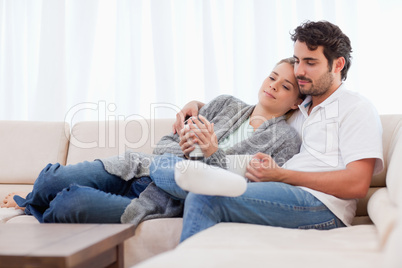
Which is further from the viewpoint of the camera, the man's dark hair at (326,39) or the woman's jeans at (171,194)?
the man's dark hair at (326,39)

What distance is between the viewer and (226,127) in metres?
1.99

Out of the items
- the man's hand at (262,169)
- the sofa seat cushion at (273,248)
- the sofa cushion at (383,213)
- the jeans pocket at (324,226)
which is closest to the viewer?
the sofa seat cushion at (273,248)

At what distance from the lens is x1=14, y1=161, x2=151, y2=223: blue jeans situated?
1.52 metres

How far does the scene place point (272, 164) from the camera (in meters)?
1.57

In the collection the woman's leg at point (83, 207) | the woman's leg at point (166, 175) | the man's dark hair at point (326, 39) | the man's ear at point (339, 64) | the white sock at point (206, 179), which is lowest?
the woman's leg at point (83, 207)

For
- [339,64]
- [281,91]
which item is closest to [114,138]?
[281,91]

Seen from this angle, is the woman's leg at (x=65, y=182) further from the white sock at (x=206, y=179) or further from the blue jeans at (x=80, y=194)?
the white sock at (x=206, y=179)

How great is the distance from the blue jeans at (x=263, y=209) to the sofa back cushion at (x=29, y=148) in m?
1.23

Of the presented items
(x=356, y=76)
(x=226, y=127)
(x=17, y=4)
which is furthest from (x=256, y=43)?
(x=17, y=4)

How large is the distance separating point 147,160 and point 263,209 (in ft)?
2.04

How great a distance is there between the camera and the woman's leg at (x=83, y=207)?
1511mm

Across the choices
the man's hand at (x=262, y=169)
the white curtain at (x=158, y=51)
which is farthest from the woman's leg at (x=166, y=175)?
the white curtain at (x=158, y=51)

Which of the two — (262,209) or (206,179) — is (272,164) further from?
(206,179)

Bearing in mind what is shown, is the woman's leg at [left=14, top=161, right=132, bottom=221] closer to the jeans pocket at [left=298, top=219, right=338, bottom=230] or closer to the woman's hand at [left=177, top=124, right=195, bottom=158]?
the woman's hand at [left=177, top=124, right=195, bottom=158]
